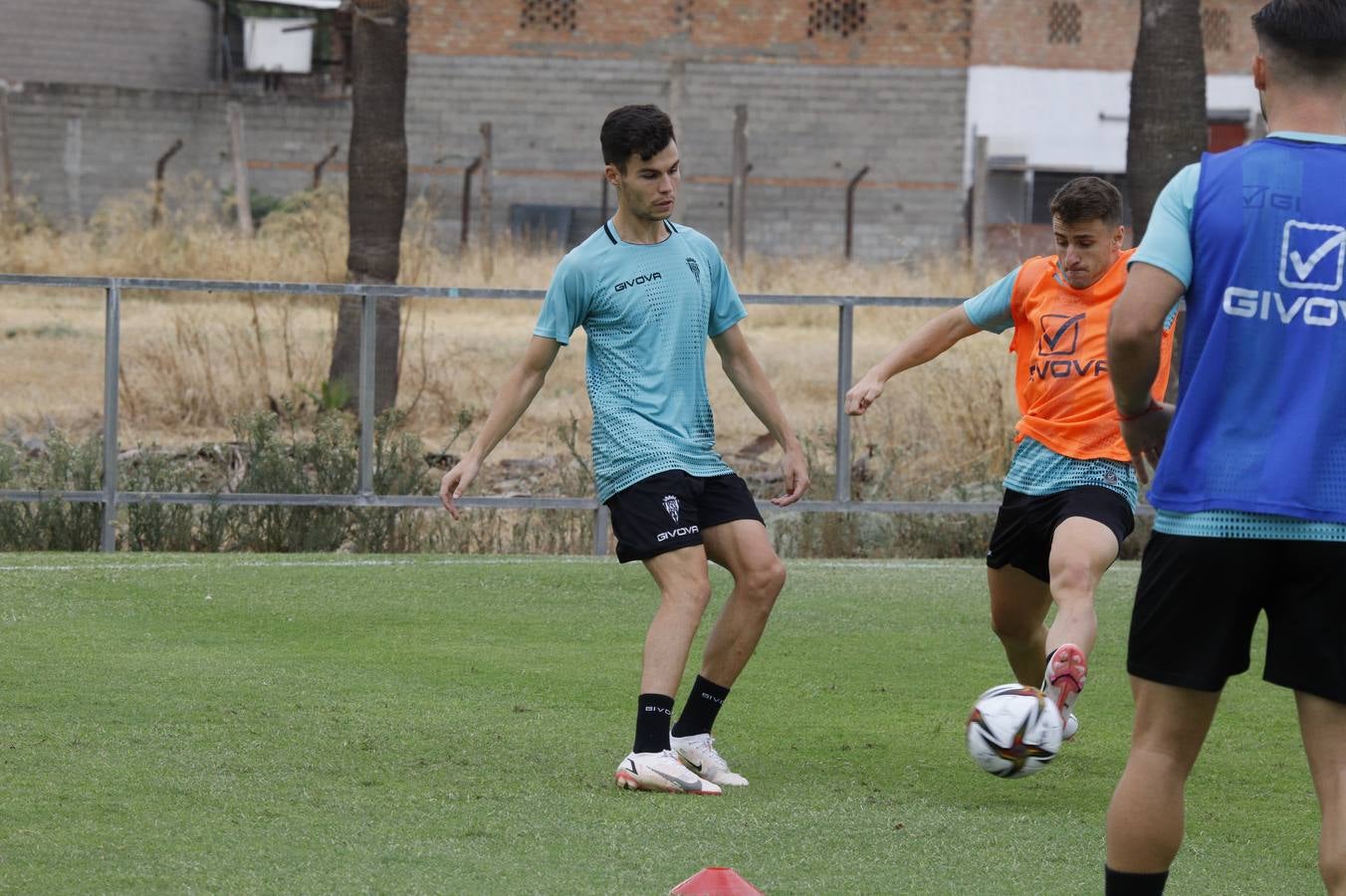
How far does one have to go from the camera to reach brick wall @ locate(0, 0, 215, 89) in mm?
44406

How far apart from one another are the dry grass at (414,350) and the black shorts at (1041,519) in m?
6.52

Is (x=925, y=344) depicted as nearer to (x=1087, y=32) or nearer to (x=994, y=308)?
(x=994, y=308)

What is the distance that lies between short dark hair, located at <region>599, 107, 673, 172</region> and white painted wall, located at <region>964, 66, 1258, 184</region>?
36.1m

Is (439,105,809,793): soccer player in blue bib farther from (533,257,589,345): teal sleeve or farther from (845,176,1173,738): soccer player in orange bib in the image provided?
(845,176,1173,738): soccer player in orange bib

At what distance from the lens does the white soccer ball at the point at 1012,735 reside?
473 cm

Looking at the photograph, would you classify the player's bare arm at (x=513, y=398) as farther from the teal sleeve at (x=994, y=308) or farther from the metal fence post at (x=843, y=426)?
the metal fence post at (x=843, y=426)

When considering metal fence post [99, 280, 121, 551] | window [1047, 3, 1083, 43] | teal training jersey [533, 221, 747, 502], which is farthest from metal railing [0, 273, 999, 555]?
window [1047, 3, 1083, 43]

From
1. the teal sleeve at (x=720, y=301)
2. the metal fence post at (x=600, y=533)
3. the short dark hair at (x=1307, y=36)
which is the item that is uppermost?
the short dark hair at (x=1307, y=36)

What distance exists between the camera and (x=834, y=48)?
126 feet

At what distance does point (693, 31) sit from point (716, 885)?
35823 mm

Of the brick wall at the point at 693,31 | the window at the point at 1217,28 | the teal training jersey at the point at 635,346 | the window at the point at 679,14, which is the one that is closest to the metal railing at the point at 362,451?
the teal training jersey at the point at 635,346

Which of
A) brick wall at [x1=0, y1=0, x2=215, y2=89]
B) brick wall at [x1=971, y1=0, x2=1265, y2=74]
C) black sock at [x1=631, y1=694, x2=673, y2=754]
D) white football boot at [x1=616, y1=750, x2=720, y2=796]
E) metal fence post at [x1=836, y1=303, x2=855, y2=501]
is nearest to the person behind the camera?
white football boot at [x1=616, y1=750, x2=720, y2=796]

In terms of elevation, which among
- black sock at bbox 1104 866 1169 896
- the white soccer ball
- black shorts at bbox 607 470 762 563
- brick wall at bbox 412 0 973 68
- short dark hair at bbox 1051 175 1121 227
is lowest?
black sock at bbox 1104 866 1169 896

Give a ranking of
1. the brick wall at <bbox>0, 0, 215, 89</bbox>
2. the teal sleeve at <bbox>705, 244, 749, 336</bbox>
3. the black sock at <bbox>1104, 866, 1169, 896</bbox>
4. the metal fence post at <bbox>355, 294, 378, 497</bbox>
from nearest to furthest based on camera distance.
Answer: the black sock at <bbox>1104, 866, 1169, 896</bbox>
the teal sleeve at <bbox>705, 244, 749, 336</bbox>
the metal fence post at <bbox>355, 294, 378, 497</bbox>
the brick wall at <bbox>0, 0, 215, 89</bbox>
